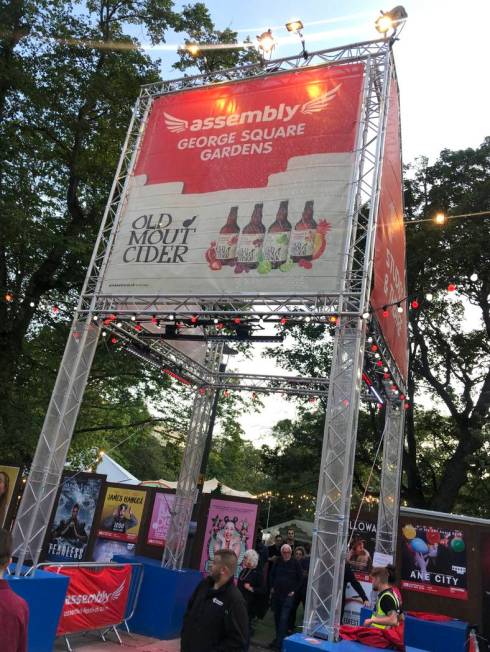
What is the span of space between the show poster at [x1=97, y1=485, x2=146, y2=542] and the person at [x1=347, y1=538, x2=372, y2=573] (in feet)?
15.8

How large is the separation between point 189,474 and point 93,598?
4.05 meters

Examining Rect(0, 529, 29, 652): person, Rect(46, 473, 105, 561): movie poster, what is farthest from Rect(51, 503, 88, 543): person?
Rect(0, 529, 29, 652): person

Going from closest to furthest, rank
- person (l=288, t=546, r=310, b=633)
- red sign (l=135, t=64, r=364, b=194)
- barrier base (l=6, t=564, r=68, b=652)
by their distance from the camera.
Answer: barrier base (l=6, t=564, r=68, b=652) < red sign (l=135, t=64, r=364, b=194) < person (l=288, t=546, r=310, b=633)

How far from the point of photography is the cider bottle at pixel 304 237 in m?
7.48

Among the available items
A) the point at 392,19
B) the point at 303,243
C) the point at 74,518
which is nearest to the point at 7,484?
the point at 74,518

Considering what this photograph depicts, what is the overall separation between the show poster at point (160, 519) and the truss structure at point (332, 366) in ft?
4.96

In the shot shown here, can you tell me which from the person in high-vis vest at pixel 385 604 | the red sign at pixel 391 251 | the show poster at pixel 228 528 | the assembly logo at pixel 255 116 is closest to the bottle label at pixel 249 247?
the red sign at pixel 391 251

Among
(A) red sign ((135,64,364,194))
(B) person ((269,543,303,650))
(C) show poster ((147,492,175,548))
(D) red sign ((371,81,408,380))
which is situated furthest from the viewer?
(C) show poster ((147,492,175,548))

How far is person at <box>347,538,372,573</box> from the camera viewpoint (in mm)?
11250

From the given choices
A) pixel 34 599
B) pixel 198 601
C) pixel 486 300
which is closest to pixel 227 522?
pixel 34 599

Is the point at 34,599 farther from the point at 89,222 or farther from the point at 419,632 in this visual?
the point at 89,222

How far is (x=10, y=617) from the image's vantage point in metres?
2.42

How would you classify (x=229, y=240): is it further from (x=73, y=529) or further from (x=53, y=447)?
(x=73, y=529)

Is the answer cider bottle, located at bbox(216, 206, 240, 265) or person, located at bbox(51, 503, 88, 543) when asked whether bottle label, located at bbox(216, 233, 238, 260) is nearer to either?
cider bottle, located at bbox(216, 206, 240, 265)
